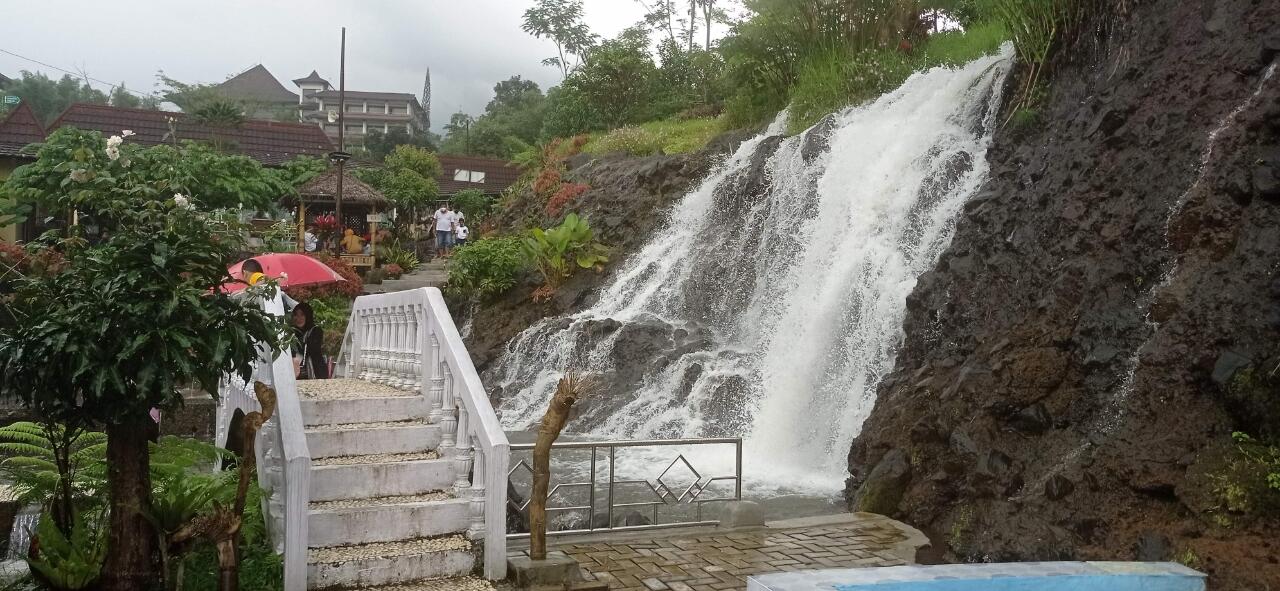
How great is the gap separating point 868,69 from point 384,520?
1712 centimetres

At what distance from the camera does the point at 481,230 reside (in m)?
28.3

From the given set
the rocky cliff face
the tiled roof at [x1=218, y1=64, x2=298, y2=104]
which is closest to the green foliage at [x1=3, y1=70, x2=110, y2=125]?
the tiled roof at [x1=218, y1=64, x2=298, y2=104]

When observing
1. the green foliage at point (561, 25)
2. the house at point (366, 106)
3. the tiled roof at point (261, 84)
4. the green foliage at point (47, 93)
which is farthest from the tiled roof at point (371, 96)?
the green foliage at point (561, 25)

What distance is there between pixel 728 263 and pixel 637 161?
7.32 metres

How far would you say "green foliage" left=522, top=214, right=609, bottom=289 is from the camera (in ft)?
66.6

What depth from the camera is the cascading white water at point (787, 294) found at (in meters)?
12.7

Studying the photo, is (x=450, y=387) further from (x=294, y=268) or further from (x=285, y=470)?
(x=294, y=268)

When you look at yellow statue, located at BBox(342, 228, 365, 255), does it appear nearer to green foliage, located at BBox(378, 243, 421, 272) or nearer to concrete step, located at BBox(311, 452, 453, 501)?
green foliage, located at BBox(378, 243, 421, 272)

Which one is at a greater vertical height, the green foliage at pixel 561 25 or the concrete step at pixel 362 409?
the green foliage at pixel 561 25

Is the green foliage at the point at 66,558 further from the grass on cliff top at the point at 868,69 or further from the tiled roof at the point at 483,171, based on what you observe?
the tiled roof at the point at 483,171

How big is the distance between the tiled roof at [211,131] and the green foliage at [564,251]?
51.4 feet

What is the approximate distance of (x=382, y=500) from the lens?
20.8ft

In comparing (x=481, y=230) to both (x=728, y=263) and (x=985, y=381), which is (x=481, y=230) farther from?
(x=985, y=381)

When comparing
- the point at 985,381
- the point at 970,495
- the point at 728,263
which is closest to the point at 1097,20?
the point at 985,381
